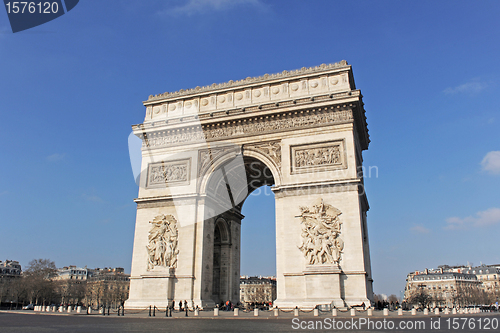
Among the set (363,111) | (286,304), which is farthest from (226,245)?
(363,111)

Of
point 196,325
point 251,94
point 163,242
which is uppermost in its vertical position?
point 251,94

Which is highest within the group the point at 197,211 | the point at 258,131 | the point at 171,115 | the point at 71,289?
the point at 171,115

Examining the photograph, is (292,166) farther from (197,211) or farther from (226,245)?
(226,245)

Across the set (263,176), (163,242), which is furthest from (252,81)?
(163,242)

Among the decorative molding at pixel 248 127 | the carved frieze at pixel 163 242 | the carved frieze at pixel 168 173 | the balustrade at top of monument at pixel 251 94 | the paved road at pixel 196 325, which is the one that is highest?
the balustrade at top of monument at pixel 251 94

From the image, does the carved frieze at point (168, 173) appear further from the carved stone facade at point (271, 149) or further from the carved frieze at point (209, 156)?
the carved stone facade at point (271, 149)

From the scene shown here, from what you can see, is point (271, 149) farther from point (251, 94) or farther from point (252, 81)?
point (252, 81)

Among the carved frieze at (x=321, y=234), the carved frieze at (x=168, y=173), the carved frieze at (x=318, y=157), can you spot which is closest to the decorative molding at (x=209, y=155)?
the carved frieze at (x=168, y=173)
